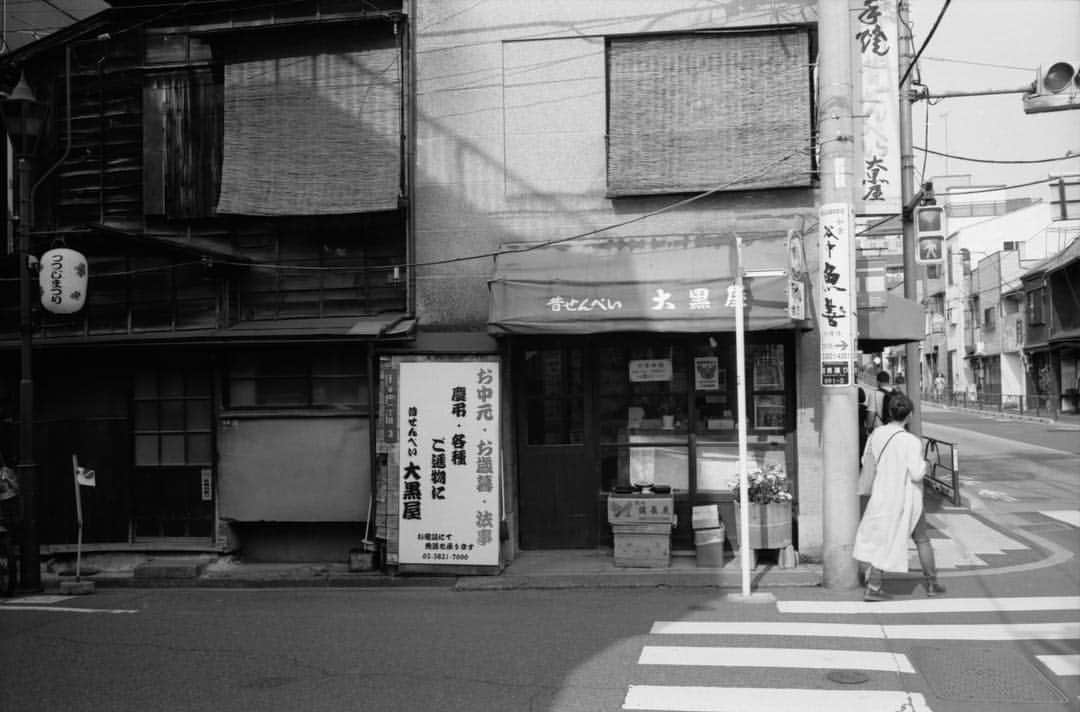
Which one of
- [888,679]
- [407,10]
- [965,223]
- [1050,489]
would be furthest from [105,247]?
[965,223]

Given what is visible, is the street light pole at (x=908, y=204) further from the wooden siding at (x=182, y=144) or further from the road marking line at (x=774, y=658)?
the wooden siding at (x=182, y=144)

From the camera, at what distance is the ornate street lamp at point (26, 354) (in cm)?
1193

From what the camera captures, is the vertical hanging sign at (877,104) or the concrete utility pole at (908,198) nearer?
the vertical hanging sign at (877,104)

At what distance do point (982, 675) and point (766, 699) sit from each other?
174 centimetres

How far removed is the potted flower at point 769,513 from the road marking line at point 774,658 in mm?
3436

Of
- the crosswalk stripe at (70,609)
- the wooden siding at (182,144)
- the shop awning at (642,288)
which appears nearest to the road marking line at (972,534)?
the shop awning at (642,288)

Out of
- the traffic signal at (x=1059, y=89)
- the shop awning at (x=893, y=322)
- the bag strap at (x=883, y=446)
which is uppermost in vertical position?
the traffic signal at (x=1059, y=89)

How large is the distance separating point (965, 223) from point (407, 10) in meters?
62.8

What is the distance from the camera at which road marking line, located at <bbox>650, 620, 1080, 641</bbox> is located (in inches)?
307

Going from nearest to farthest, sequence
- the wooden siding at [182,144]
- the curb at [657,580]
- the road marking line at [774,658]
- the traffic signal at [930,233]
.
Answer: the road marking line at [774,658]
the curb at [657,580]
the wooden siding at [182,144]
the traffic signal at [930,233]

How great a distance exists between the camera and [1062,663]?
6.92 metres

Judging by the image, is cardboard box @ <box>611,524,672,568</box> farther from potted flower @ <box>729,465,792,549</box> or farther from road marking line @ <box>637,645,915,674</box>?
road marking line @ <box>637,645,915,674</box>

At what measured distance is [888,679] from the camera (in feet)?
22.0

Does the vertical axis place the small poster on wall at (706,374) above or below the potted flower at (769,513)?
above
